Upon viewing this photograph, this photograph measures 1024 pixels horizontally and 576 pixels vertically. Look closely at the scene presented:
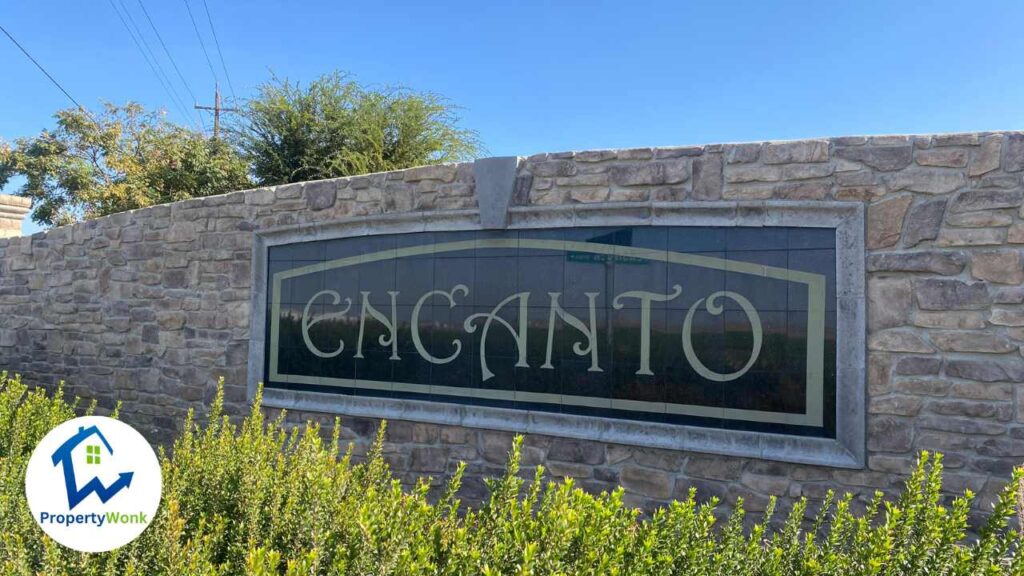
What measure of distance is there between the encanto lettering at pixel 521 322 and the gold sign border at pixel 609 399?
0.23 m

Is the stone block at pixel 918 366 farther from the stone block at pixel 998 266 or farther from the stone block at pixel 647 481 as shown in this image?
the stone block at pixel 647 481

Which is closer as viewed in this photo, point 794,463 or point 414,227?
point 794,463

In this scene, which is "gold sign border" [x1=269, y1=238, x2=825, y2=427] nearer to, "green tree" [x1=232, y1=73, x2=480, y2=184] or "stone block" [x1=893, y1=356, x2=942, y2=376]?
"stone block" [x1=893, y1=356, x2=942, y2=376]

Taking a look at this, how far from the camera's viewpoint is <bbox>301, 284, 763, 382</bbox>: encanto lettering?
477 centimetres

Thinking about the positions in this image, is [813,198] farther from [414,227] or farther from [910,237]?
[414,227]

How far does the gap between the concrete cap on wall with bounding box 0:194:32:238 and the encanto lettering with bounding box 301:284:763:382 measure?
739cm

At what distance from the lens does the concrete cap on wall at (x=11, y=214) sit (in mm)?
10219

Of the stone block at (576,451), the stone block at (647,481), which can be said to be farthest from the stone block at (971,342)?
the stone block at (576,451)

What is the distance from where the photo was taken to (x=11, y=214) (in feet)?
34.1

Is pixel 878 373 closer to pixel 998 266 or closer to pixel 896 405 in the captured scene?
pixel 896 405

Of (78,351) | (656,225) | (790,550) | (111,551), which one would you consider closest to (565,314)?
(656,225)

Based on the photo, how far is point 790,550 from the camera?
2.61m

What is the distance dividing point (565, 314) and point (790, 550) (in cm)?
287

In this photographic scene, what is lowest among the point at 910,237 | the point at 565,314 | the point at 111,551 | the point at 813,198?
the point at 111,551
